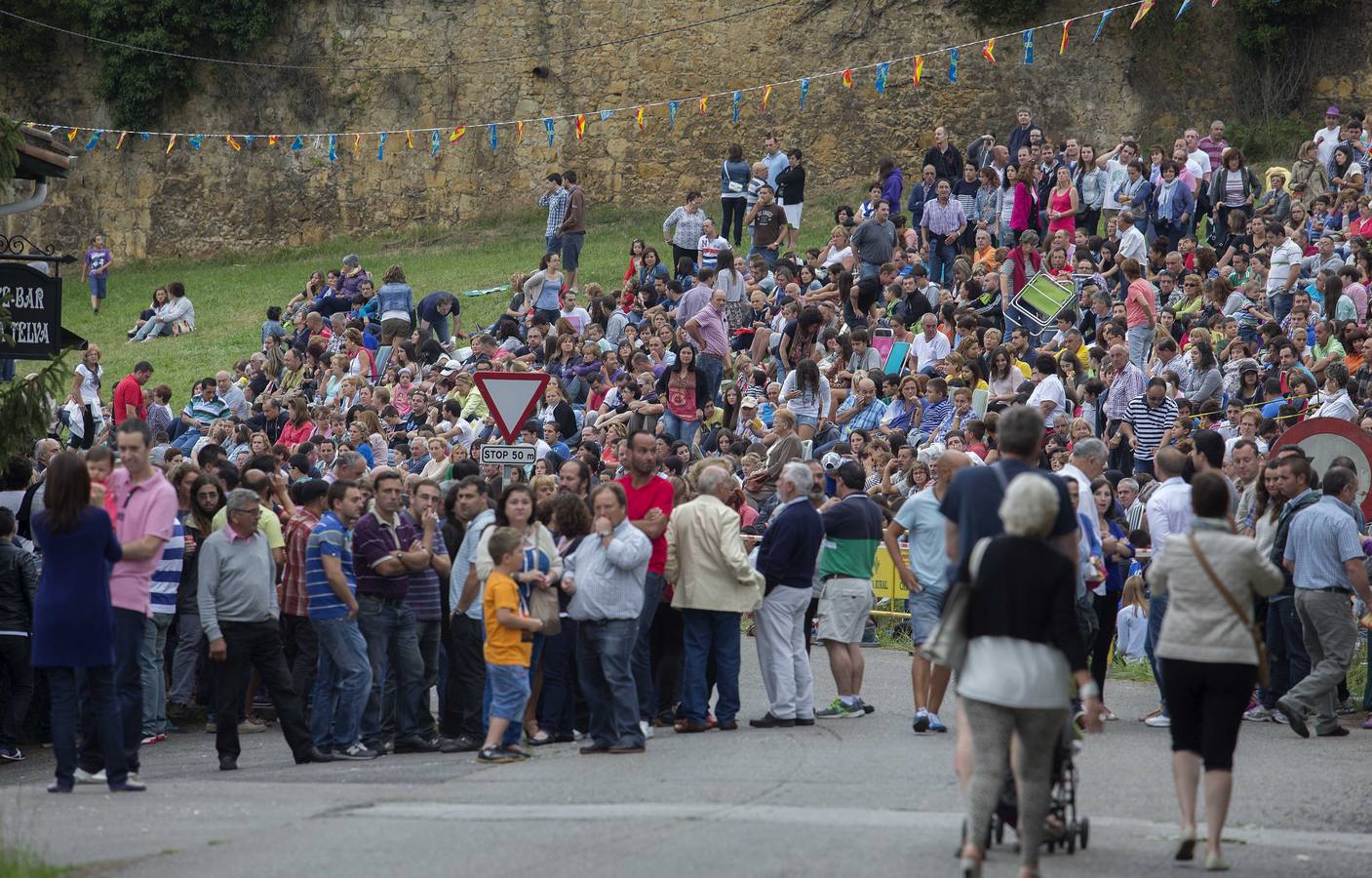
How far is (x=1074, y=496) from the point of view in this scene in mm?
10484

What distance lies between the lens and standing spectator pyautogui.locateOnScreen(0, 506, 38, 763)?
38.8 feet

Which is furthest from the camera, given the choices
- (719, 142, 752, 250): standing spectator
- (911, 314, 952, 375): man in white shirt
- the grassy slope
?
the grassy slope

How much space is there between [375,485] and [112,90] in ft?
115

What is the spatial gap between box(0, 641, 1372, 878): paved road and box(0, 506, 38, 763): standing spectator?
84 cm

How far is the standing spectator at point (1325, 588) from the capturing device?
10.7 meters

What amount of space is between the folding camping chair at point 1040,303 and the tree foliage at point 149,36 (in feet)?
86.0

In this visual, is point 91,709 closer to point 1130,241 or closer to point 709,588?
point 709,588

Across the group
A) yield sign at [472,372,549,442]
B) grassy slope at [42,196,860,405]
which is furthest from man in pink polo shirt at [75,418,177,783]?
grassy slope at [42,196,860,405]

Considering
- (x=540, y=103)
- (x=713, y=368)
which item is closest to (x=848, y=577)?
(x=713, y=368)

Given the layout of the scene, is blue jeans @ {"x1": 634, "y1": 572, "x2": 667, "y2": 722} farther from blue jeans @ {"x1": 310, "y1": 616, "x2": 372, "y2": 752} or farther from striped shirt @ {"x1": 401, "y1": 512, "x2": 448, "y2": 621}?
blue jeans @ {"x1": 310, "y1": 616, "x2": 372, "y2": 752}

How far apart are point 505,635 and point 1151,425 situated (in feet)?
27.6

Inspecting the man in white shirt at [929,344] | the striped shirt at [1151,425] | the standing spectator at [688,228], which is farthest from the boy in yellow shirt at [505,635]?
the standing spectator at [688,228]

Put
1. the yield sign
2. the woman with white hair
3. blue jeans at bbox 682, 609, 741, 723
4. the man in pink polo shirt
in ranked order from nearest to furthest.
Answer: the woman with white hair < the man in pink polo shirt < blue jeans at bbox 682, 609, 741, 723 < the yield sign

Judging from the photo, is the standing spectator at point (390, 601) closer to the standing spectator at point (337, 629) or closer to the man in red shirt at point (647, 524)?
the standing spectator at point (337, 629)
